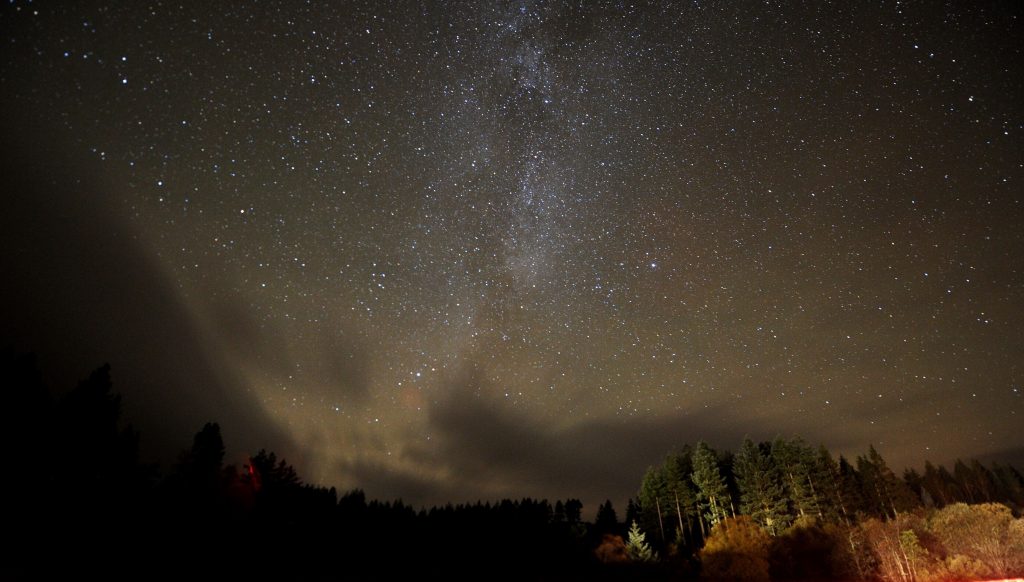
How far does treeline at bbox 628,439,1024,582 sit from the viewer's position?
3703 cm

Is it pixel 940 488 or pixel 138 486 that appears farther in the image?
pixel 940 488

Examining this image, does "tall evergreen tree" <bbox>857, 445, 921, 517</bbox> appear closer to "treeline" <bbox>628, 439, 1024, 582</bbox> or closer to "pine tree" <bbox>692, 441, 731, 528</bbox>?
"treeline" <bbox>628, 439, 1024, 582</bbox>

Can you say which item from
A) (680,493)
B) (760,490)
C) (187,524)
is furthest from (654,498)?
(187,524)

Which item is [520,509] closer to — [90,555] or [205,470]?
[205,470]

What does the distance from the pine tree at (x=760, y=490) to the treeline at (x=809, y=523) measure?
119 millimetres

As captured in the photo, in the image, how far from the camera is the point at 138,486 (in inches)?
1506

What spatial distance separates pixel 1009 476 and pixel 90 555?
6518 inches

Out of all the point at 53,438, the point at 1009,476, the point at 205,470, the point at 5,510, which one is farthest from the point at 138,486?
the point at 1009,476

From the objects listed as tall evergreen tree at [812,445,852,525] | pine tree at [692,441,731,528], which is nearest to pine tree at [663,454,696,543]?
pine tree at [692,441,731,528]

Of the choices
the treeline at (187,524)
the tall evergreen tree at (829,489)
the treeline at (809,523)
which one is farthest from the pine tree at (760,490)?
the treeline at (187,524)

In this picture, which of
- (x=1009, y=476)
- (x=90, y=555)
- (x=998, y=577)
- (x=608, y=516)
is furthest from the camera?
(x=1009, y=476)

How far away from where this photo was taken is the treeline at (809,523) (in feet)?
121

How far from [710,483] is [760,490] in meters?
5.78

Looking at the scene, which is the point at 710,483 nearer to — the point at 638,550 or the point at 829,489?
the point at 829,489
